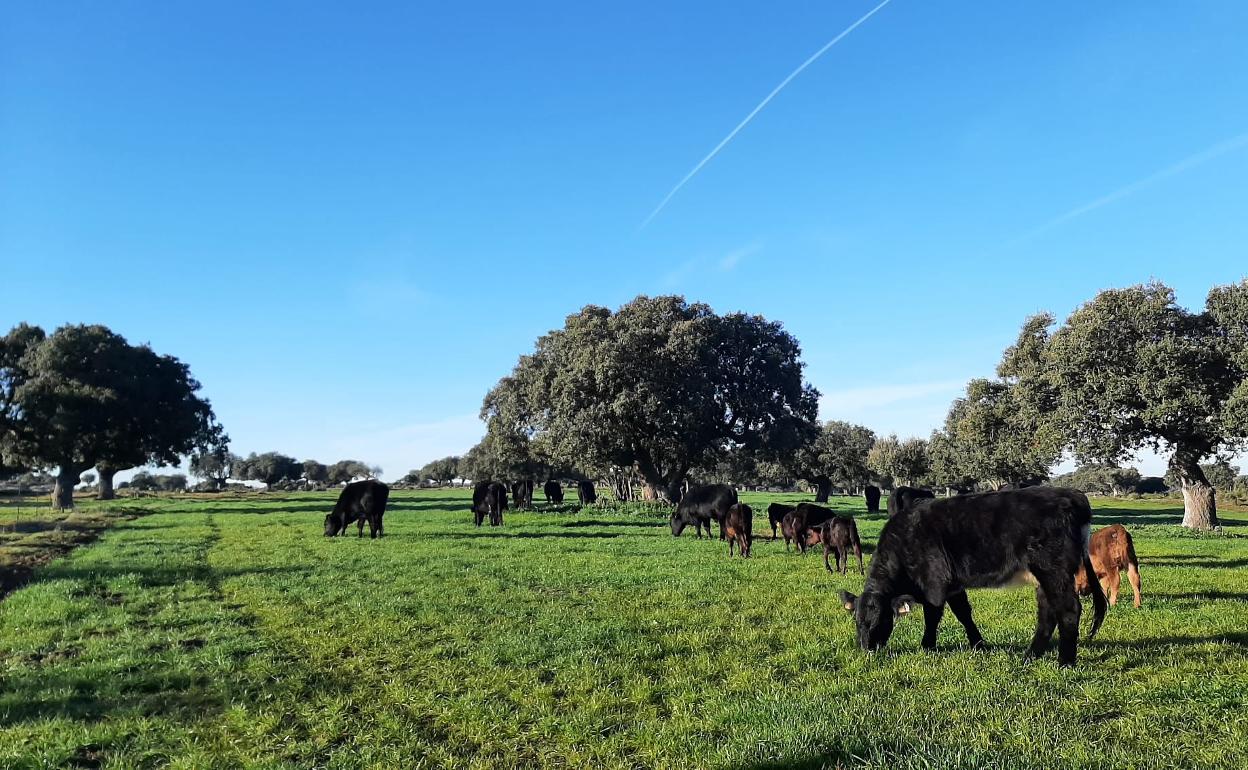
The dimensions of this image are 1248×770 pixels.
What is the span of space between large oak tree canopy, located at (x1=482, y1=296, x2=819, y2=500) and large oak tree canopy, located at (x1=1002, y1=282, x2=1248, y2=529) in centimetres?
1373

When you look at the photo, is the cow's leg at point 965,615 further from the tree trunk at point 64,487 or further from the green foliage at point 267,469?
the green foliage at point 267,469

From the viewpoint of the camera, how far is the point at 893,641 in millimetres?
8469

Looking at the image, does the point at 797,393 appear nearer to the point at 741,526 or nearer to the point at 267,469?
the point at 741,526

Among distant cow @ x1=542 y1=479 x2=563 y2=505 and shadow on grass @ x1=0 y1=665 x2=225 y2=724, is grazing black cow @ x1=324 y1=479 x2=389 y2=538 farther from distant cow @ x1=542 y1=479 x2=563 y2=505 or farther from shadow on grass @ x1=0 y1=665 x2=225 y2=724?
distant cow @ x1=542 y1=479 x2=563 y2=505

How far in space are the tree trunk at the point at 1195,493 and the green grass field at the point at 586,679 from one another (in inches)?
730

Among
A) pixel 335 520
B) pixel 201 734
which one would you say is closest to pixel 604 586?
pixel 201 734

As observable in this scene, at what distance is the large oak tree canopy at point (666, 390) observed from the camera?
1431 inches

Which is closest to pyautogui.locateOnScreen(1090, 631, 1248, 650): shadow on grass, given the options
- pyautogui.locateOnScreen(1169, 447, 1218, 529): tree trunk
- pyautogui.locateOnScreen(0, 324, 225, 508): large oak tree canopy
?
pyautogui.locateOnScreen(1169, 447, 1218, 529): tree trunk

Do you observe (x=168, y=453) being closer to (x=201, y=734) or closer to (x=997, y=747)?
(x=201, y=734)

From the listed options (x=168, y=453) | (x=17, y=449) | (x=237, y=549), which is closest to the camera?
(x=237, y=549)

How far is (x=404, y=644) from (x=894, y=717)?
19.3 ft

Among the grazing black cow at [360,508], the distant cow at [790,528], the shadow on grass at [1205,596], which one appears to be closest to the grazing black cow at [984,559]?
the shadow on grass at [1205,596]

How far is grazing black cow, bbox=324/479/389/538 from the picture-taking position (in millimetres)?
24531

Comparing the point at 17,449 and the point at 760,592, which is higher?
the point at 17,449
